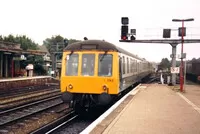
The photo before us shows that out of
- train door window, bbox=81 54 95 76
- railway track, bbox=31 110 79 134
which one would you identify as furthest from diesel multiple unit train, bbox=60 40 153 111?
railway track, bbox=31 110 79 134

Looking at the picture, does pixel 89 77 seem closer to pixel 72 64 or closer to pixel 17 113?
pixel 72 64

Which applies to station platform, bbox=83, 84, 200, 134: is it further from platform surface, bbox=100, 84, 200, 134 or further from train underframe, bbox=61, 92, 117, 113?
train underframe, bbox=61, 92, 117, 113

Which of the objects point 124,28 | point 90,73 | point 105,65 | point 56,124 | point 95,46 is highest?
point 124,28

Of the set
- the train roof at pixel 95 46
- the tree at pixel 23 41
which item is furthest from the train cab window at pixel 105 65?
the tree at pixel 23 41

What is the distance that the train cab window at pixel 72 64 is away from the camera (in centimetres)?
1259

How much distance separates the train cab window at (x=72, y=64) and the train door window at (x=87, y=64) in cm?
29

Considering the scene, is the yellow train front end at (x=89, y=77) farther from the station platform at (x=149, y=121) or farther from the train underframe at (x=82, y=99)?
the station platform at (x=149, y=121)

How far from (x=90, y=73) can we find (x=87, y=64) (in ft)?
1.35

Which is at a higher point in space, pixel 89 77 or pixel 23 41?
pixel 23 41

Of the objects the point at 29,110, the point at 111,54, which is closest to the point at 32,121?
the point at 29,110

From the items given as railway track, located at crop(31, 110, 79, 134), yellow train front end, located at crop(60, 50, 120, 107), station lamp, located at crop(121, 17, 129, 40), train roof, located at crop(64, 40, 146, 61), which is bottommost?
railway track, located at crop(31, 110, 79, 134)

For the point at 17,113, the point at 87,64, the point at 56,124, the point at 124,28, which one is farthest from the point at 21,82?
the point at 56,124

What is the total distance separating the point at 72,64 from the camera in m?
12.7

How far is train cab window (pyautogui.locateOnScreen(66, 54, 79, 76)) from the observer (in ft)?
41.3
